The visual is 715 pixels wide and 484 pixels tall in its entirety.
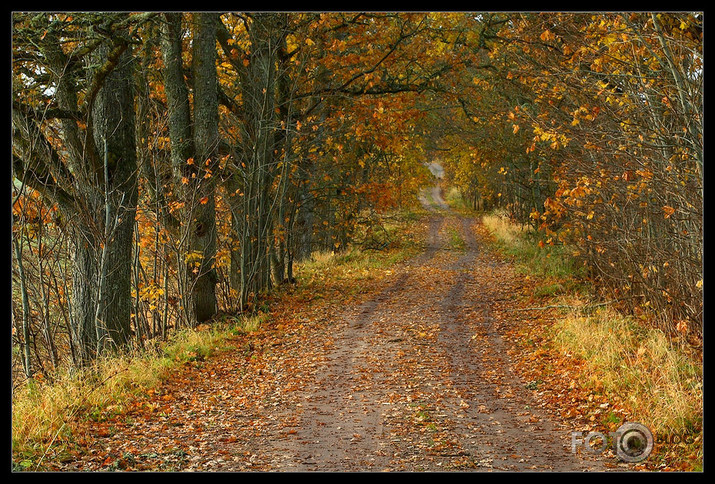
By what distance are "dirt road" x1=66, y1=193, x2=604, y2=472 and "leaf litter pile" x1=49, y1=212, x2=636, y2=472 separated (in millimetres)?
18

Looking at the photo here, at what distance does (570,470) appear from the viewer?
17.8 ft

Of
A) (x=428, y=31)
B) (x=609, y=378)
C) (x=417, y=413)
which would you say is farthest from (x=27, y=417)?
(x=428, y=31)

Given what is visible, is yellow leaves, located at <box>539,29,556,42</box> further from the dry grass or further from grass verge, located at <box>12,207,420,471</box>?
grass verge, located at <box>12,207,420,471</box>

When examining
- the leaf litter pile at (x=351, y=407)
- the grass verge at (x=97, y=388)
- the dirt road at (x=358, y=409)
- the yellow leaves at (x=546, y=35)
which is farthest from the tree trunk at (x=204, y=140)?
the yellow leaves at (x=546, y=35)

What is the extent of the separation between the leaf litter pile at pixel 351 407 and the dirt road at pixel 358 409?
0.02 metres

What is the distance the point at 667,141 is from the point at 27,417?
741 centimetres

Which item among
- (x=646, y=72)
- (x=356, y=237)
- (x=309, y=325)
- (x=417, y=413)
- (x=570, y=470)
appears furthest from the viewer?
(x=356, y=237)

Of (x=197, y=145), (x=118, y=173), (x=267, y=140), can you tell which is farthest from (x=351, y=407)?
(x=267, y=140)

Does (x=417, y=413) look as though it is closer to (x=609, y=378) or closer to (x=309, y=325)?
(x=609, y=378)

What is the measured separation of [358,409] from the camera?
7367 mm

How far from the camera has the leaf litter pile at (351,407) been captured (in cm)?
579

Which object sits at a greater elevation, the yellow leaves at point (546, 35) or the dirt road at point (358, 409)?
the yellow leaves at point (546, 35)

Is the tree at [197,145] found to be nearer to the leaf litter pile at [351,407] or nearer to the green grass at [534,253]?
the leaf litter pile at [351,407]

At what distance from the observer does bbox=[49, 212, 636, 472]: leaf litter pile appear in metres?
5.79
